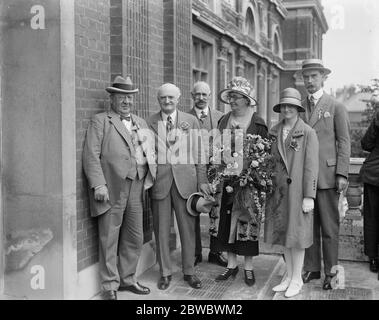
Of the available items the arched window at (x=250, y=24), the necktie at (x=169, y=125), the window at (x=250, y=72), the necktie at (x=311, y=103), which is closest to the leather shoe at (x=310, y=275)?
the necktie at (x=311, y=103)

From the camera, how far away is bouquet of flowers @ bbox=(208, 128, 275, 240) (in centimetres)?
525

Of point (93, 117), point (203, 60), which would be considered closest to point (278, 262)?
point (93, 117)

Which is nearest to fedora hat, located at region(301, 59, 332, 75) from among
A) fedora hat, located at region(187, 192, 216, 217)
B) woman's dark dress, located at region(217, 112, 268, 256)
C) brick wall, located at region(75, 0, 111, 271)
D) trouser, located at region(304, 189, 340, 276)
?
woman's dark dress, located at region(217, 112, 268, 256)

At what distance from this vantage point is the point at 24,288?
495 centimetres

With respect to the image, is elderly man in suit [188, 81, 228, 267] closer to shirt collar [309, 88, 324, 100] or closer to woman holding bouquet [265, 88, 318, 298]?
woman holding bouquet [265, 88, 318, 298]

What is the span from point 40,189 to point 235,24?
1070 centimetres

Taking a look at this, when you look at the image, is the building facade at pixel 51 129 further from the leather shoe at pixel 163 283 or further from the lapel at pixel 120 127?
the leather shoe at pixel 163 283

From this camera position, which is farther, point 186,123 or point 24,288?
point 186,123

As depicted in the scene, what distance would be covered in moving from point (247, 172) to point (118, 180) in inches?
50.9

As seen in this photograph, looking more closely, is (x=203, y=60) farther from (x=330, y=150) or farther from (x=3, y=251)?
(x=3, y=251)

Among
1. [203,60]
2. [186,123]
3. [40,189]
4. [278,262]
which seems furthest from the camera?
[203,60]

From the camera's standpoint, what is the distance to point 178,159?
561cm

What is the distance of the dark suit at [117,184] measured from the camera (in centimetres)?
505

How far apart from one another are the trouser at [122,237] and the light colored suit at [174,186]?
0.29 m
